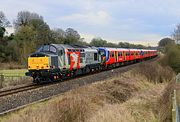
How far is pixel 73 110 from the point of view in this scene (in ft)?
44.5

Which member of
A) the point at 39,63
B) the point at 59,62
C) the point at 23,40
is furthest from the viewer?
the point at 23,40

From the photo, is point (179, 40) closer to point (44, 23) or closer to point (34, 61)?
Result: point (44, 23)

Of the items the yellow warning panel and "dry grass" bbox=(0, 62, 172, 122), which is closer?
"dry grass" bbox=(0, 62, 172, 122)

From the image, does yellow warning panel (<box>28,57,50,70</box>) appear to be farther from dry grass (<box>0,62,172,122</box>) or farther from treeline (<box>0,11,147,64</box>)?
treeline (<box>0,11,147,64</box>)

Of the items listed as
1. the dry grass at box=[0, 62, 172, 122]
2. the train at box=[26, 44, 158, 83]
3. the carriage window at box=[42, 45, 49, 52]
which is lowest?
the dry grass at box=[0, 62, 172, 122]

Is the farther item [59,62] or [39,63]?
[59,62]

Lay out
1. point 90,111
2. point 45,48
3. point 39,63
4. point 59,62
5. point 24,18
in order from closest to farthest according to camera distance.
Answer: point 90,111
point 39,63
point 59,62
point 45,48
point 24,18

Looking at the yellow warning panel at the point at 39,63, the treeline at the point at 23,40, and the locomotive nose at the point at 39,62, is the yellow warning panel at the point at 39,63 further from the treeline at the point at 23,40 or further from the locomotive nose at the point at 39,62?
the treeline at the point at 23,40

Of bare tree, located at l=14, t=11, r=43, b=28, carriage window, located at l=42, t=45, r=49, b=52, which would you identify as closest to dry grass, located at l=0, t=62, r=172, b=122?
carriage window, located at l=42, t=45, r=49, b=52

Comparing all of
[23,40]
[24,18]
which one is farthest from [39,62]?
[24,18]

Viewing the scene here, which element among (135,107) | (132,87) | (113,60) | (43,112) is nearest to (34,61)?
(132,87)

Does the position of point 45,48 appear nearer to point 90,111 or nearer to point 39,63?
point 39,63

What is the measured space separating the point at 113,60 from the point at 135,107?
3246cm

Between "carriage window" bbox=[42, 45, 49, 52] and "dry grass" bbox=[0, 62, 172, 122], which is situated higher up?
"carriage window" bbox=[42, 45, 49, 52]
